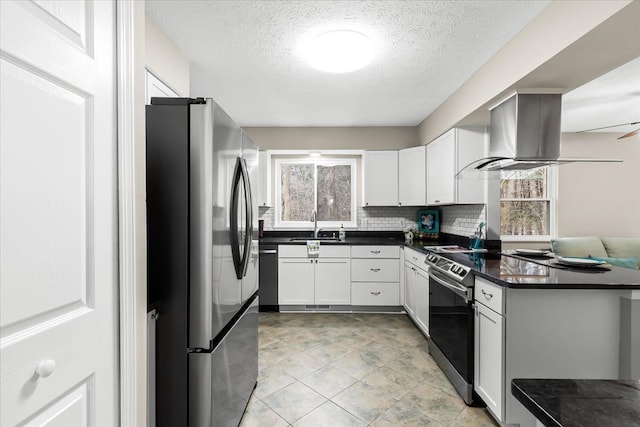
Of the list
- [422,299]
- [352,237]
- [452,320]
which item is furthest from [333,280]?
[452,320]

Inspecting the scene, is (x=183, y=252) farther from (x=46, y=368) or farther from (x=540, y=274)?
(x=540, y=274)

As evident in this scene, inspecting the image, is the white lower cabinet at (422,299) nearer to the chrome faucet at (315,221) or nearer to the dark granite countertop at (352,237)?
the dark granite countertop at (352,237)

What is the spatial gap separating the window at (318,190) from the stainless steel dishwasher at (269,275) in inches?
30.1

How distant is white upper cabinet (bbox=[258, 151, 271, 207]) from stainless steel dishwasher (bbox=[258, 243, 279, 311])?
73 centimetres

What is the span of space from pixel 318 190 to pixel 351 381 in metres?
2.90

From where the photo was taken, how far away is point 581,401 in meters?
0.60

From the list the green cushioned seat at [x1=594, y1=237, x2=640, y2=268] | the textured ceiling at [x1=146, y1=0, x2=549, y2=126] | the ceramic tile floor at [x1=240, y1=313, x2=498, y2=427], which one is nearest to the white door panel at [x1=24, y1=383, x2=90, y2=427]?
the ceramic tile floor at [x1=240, y1=313, x2=498, y2=427]

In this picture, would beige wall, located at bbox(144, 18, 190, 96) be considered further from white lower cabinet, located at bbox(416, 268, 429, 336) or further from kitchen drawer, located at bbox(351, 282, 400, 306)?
kitchen drawer, located at bbox(351, 282, 400, 306)

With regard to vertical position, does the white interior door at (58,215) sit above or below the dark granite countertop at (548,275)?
above

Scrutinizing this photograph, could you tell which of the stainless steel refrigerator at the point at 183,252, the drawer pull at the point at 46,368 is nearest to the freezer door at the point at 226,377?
the stainless steel refrigerator at the point at 183,252

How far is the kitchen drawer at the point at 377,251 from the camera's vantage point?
→ 4176mm

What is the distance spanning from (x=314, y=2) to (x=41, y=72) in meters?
1.51

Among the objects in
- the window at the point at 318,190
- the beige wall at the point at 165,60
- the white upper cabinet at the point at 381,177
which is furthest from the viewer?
the window at the point at 318,190

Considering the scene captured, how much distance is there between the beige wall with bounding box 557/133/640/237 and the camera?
471cm
